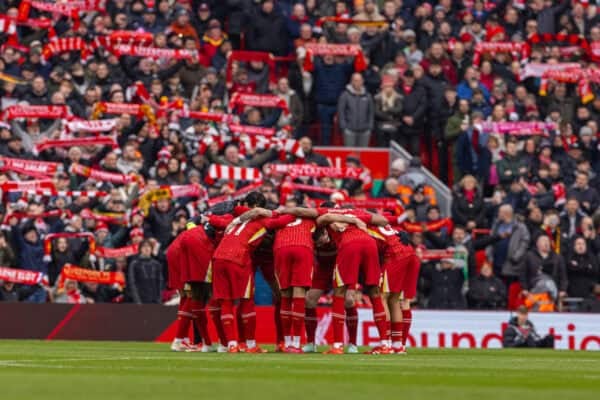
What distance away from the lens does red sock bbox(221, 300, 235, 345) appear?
21.2m

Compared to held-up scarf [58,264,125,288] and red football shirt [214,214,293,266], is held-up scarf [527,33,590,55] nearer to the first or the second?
held-up scarf [58,264,125,288]

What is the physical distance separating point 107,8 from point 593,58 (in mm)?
11529

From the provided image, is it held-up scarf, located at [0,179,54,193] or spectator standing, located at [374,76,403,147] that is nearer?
held-up scarf, located at [0,179,54,193]

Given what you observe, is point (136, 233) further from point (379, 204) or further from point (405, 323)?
point (405, 323)

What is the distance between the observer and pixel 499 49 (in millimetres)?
36781

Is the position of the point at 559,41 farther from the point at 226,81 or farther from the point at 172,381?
the point at 172,381

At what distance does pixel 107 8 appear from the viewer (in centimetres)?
3575

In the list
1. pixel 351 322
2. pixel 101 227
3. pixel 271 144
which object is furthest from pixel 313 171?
pixel 351 322

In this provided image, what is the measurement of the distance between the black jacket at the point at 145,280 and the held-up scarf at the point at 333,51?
25.7 feet

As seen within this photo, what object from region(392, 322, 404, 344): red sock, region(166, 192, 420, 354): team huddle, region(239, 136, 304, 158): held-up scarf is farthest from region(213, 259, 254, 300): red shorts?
region(239, 136, 304, 158): held-up scarf

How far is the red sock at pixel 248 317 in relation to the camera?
70.9 feet

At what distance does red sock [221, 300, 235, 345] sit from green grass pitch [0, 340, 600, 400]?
110cm

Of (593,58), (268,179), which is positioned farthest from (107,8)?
(593,58)

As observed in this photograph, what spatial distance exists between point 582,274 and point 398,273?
950cm
